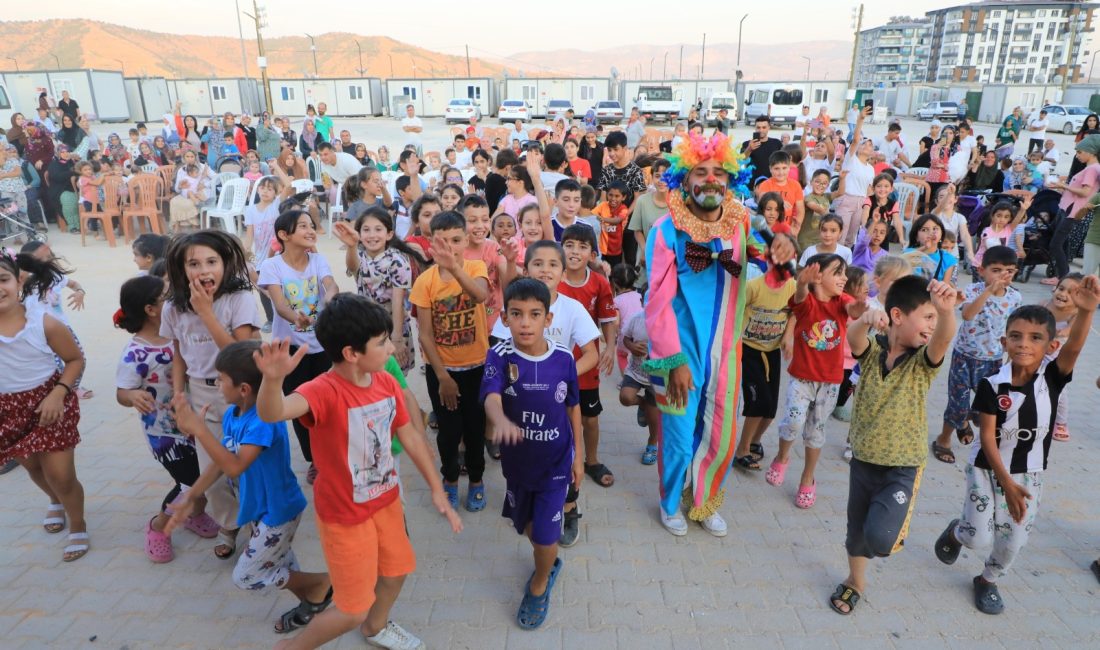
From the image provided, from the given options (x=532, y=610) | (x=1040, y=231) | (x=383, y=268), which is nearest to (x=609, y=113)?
(x=1040, y=231)

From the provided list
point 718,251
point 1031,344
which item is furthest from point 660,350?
point 1031,344

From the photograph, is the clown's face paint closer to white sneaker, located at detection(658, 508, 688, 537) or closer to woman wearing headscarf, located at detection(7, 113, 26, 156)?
white sneaker, located at detection(658, 508, 688, 537)

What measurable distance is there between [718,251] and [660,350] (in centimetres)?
61

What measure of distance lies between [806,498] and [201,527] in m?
3.63

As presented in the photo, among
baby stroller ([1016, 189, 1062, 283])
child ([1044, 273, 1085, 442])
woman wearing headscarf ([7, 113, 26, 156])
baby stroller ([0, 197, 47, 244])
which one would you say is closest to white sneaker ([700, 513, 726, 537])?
child ([1044, 273, 1085, 442])

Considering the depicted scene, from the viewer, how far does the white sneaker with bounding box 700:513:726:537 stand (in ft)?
11.8

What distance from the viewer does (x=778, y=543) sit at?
3547 millimetres

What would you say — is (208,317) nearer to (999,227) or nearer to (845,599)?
(845,599)

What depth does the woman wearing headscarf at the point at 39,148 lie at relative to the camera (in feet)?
40.0

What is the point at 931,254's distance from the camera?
4.95m

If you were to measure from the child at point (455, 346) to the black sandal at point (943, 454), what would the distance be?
10.6 feet

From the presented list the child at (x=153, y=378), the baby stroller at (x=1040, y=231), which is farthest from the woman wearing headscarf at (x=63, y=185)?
the baby stroller at (x=1040, y=231)

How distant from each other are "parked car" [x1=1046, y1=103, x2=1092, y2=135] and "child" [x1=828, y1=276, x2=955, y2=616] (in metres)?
36.2

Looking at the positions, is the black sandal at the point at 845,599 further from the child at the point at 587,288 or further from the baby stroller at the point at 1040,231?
the baby stroller at the point at 1040,231
